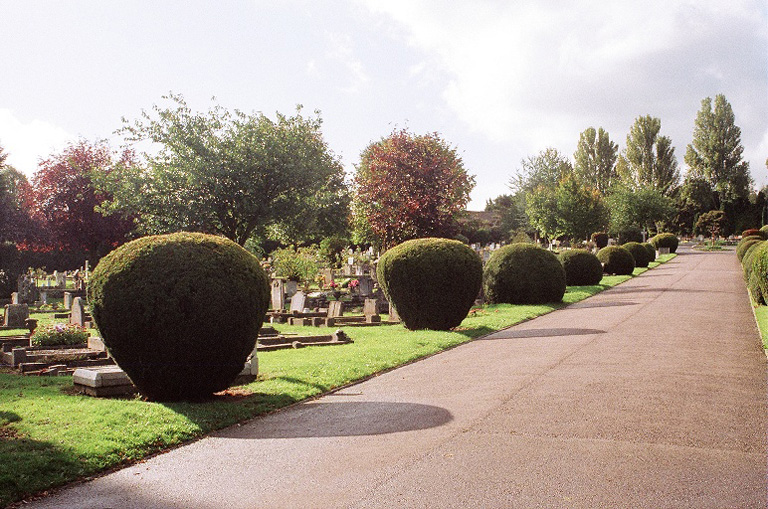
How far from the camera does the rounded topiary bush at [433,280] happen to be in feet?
50.3

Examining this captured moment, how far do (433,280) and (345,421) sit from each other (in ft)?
27.4

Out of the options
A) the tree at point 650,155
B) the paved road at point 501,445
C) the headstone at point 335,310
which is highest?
the tree at point 650,155

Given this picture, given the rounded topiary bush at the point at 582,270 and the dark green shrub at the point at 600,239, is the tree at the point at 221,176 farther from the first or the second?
the dark green shrub at the point at 600,239

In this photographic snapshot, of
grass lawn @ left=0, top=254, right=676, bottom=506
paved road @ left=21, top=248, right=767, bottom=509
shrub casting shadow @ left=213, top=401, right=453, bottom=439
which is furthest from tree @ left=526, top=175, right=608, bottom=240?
shrub casting shadow @ left=213, top=401, right=453, bottom=439

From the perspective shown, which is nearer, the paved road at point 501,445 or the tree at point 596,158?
the paved road at point 501,445

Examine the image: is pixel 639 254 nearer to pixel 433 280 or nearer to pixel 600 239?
pixel 600 239

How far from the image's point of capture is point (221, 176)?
25734 millimetres

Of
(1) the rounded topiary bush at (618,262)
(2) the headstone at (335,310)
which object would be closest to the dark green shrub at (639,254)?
(1) the rounded topiary bush at (618,262)

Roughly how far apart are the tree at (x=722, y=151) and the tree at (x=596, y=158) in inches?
410

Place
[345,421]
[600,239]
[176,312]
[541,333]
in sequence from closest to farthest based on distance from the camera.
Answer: [345,421] < [176,312] < [541,333] < [600,239]

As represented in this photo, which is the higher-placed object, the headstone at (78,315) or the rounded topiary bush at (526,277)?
the rounded topiary bush at (526,277)

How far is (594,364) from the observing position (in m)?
10.1

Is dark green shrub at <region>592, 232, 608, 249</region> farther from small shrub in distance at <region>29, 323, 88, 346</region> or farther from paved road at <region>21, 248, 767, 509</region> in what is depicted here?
small shrub in distance at <region>29, 323, 88, 346</region>

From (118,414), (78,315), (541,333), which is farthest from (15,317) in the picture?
(541,333)
